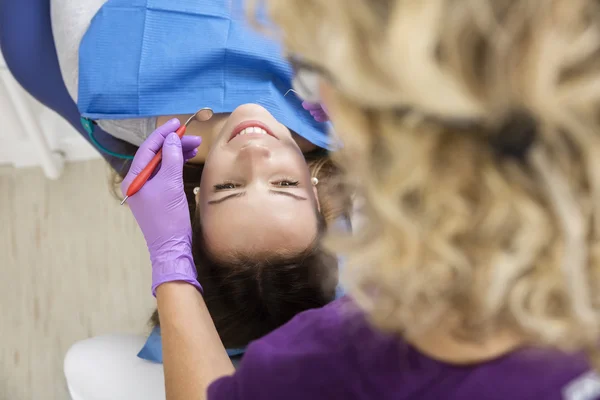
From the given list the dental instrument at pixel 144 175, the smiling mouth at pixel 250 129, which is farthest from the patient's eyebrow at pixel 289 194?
the dental instrument at pixel 144 175

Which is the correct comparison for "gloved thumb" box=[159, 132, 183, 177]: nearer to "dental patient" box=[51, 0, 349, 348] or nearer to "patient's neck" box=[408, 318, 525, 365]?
"dental patient" box=[51, 0, 349, 348]

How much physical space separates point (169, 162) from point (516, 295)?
758 mm

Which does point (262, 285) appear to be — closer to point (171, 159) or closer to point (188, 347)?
point (188, 347)

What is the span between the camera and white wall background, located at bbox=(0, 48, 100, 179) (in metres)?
1.48

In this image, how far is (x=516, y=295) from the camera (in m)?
0.37

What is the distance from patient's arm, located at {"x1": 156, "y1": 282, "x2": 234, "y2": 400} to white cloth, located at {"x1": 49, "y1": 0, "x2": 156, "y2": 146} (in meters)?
0.44

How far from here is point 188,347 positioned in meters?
0.84

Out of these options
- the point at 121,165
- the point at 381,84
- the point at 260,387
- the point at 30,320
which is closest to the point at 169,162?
the point at 121,165

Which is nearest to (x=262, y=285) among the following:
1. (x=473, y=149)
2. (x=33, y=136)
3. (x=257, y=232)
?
(x=257, y=232)

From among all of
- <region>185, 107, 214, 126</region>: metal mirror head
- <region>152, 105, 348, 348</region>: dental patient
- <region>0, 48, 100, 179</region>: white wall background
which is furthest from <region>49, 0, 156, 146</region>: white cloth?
<region>0, 48, 100, 179</region>: white wall background

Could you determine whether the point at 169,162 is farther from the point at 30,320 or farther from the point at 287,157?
the point at 30,320

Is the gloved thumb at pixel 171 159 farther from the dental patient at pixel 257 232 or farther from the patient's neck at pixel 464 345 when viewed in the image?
the patient's neck at pixel 464 345

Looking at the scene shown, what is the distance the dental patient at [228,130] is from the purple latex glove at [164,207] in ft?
0.19

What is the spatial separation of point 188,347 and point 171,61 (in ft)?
2.11
